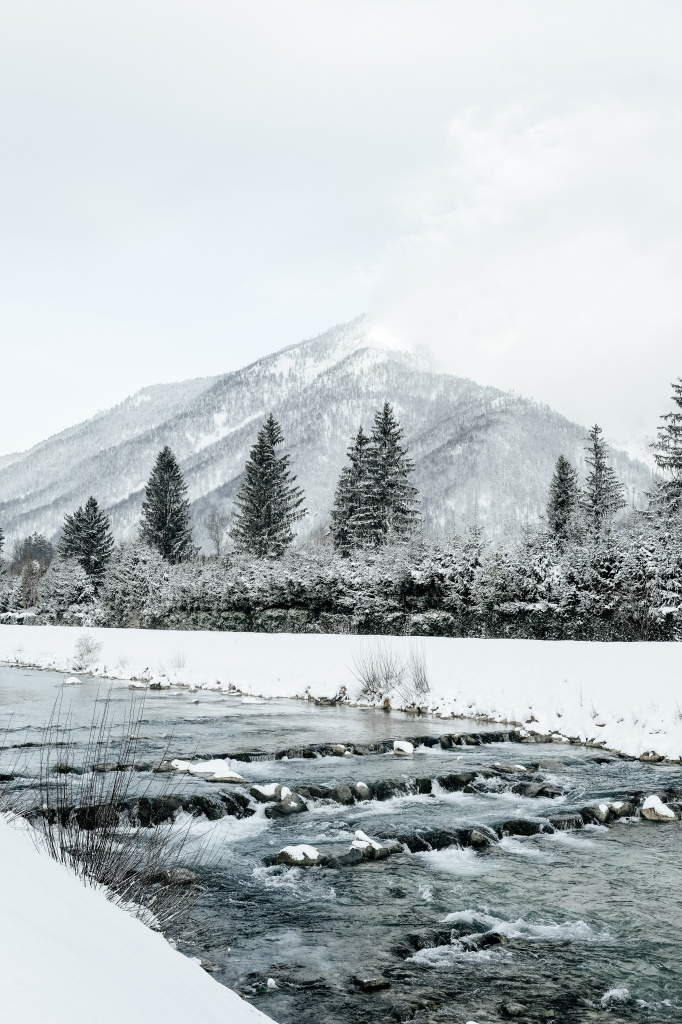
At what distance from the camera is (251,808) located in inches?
362

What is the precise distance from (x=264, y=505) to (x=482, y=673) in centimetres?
3735

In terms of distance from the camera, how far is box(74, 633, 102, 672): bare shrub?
2762cm

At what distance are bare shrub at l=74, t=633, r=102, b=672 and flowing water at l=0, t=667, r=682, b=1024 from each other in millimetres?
16961

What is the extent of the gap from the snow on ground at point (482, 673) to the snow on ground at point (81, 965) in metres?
11.4

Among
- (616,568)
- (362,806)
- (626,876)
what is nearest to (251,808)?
(362,806)

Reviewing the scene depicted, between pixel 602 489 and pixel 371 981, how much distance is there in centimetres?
5420

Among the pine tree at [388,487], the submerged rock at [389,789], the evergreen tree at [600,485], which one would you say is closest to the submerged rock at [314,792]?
the submerged rock at [389,789]

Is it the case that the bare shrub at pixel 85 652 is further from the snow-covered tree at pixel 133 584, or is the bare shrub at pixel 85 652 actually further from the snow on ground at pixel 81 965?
the snow on ground at pixel 81 965

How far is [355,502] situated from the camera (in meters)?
51.8

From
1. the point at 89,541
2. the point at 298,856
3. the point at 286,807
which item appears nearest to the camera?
the point at 298,856

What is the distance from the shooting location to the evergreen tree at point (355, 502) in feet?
165

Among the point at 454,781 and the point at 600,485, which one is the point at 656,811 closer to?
the point at 454,781

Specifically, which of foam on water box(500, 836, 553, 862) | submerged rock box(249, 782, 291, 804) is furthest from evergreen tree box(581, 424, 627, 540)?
foam on water box(500, 836, 553, 862)

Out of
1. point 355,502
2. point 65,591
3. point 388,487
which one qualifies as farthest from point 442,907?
point 65,591
